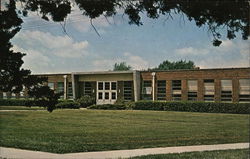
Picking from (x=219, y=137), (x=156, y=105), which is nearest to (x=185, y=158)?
(x=219, y=137)

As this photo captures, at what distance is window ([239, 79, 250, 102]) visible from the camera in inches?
897

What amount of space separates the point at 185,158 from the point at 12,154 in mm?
3454

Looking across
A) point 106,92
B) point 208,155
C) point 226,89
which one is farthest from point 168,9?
point 226,89

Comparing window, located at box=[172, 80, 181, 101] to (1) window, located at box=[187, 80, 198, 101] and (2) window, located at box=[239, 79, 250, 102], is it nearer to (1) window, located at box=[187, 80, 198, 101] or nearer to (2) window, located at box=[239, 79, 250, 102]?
(1) window, located at box=[187, 80, 198, 101]

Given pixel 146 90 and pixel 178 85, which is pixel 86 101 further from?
pixel 146 90

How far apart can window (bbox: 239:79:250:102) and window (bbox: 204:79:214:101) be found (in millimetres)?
2562

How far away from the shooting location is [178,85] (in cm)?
2753

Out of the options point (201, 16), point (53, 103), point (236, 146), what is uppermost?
point (201, 16)

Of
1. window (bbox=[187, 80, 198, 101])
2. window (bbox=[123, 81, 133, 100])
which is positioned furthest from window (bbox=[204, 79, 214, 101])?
window (bbox=[123, 81, 133, 100])

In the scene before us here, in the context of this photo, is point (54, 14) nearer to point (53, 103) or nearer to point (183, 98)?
point (53, 103)

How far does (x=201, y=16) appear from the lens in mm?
5547

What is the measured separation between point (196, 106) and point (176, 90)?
9.74ft

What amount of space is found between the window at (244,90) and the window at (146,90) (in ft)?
24.6

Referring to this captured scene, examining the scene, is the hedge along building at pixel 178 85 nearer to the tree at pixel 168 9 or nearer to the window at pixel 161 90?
the window at pixel 161 90
